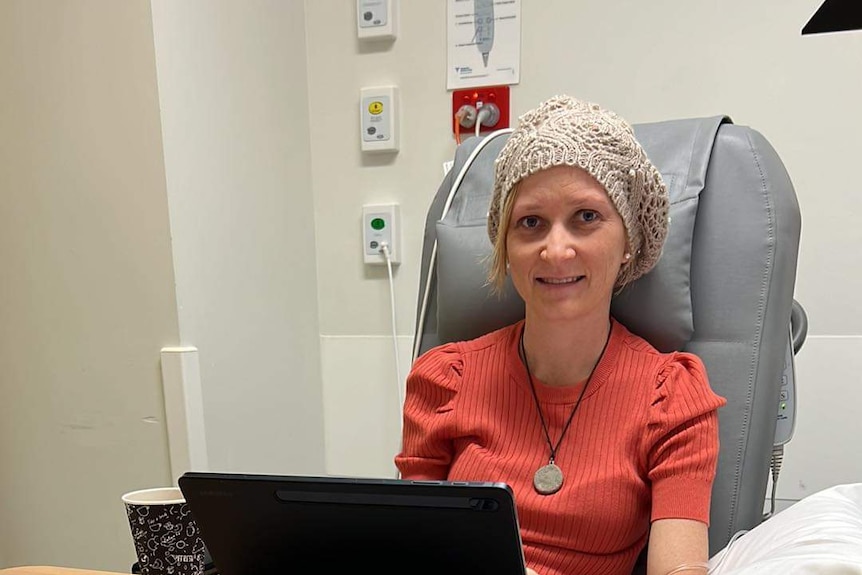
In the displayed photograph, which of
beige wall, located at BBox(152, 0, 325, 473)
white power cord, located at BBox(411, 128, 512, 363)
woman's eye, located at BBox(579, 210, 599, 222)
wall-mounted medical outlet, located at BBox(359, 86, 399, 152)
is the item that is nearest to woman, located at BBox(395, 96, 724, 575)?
woman's eye, located at BBox(579, 210, 599, 222)

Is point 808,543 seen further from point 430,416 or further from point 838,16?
point 838,16

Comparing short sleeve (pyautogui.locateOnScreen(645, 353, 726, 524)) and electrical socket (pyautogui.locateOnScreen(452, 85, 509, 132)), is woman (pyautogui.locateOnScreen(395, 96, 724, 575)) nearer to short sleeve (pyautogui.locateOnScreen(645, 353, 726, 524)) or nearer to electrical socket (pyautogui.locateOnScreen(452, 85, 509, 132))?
short sleeve (pyautogui.locateOnScreen(645, 353, 726, 524))

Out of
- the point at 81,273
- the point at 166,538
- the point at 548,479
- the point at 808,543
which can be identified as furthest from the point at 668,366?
the point at 81,273

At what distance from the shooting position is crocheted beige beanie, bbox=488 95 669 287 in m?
0.81

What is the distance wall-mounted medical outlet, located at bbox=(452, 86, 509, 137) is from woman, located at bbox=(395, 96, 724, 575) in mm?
636

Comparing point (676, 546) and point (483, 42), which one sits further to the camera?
point (483, 42)

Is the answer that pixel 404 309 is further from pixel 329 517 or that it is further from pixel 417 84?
pixel 329 517

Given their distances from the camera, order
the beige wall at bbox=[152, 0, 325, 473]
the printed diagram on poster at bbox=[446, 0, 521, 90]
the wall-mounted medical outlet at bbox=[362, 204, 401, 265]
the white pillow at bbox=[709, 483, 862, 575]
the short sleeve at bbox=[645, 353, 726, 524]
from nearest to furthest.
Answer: the white pillow at bbox=[709, 483, 862, 575]
the short sleeve at bbox=[645, 353, 726, 524]
the beige wall at bbox=[152, 0, 325, 473]
the printed diagram on poster at bbox=[446, 0, 521, 90]
the wall-mounted medical outlet at bbox=[362, 204, 401, 265]

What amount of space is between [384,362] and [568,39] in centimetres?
87

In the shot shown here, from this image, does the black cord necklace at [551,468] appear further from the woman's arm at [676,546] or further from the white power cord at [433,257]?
the white power cord at [433,257]

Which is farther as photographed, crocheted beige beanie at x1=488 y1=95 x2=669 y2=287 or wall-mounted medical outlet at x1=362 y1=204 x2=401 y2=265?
wall-mounted medical outlet at x1=362 y1=204 x2=401 y2=265

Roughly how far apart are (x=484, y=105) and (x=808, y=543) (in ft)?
3.80

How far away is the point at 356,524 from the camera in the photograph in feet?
1.78

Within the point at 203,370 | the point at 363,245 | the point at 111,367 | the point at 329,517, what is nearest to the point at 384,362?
A: the point at 363,245
